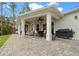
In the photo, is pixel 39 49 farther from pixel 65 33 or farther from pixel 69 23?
pixel 69 23

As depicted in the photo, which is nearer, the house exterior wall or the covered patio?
the covered patio

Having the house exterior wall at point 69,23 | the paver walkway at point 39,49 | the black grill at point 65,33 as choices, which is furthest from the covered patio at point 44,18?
the paver walkway at point 39,49

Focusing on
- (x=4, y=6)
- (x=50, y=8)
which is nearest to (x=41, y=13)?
(x=50, y=8)

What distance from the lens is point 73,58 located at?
212 inches

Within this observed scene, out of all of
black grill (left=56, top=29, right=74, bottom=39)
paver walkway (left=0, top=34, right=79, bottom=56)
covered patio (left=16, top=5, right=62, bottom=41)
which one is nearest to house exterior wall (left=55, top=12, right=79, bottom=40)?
black grill (left=56, top=29, right=74, bottom=39)

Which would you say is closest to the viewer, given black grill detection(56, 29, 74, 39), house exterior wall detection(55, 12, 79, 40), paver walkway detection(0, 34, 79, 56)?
paver walkway detection(0, 34, 79, 56)

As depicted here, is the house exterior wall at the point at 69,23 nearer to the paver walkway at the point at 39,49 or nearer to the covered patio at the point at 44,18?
the covered patio at the point at 44,18

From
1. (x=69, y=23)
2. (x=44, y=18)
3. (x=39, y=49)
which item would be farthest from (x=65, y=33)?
(x=39, y=49)

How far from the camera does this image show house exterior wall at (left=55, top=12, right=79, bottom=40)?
43.9ft

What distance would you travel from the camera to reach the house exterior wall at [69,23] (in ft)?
43.9

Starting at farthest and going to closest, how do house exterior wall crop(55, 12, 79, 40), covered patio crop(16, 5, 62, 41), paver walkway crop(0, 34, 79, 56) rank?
house exterior wall crop(55, 12, 79, 40) → covered patio crop(16, 5, 62, 41) → paver walkway crop(0, 34, 79, 56)

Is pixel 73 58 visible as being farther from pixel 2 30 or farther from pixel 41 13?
pixel 2 30

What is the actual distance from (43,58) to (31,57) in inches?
21.7

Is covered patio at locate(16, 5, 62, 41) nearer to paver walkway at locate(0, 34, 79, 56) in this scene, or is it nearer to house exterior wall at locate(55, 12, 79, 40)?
house exterior wall at locate(55, 12, 79, 40)
